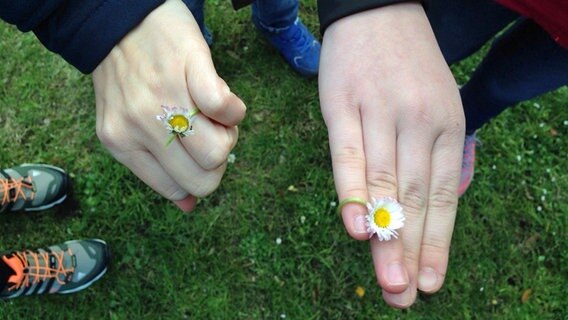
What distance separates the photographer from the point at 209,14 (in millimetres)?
2809

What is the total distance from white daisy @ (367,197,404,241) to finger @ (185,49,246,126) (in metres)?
0.38

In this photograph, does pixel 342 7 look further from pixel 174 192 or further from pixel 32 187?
pixel 32 187

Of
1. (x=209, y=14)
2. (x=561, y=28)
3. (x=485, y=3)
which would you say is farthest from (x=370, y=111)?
(x=209, y=14)

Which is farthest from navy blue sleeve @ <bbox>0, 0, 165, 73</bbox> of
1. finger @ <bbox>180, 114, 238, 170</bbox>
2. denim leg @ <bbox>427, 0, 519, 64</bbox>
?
denim leg @ <bbox>427, 0, 519, 64</bbox>

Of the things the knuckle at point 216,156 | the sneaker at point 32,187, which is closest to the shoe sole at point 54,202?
the sneaker at point 32,187

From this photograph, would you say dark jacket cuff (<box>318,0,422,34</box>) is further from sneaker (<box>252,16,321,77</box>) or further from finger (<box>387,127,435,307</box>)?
sneaker (<box>252,16,321,77</box>)

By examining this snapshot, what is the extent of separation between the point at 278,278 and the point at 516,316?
115 cm

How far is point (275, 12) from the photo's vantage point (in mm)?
2428

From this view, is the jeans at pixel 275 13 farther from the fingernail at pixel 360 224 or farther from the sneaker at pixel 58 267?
the fingernail at pixel 360 224

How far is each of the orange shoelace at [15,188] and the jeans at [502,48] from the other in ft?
6.36

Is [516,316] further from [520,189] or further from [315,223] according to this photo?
[315,223]

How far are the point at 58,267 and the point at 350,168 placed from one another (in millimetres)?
1713

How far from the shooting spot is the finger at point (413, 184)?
1156 mm

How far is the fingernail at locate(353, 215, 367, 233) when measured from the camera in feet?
3.55
